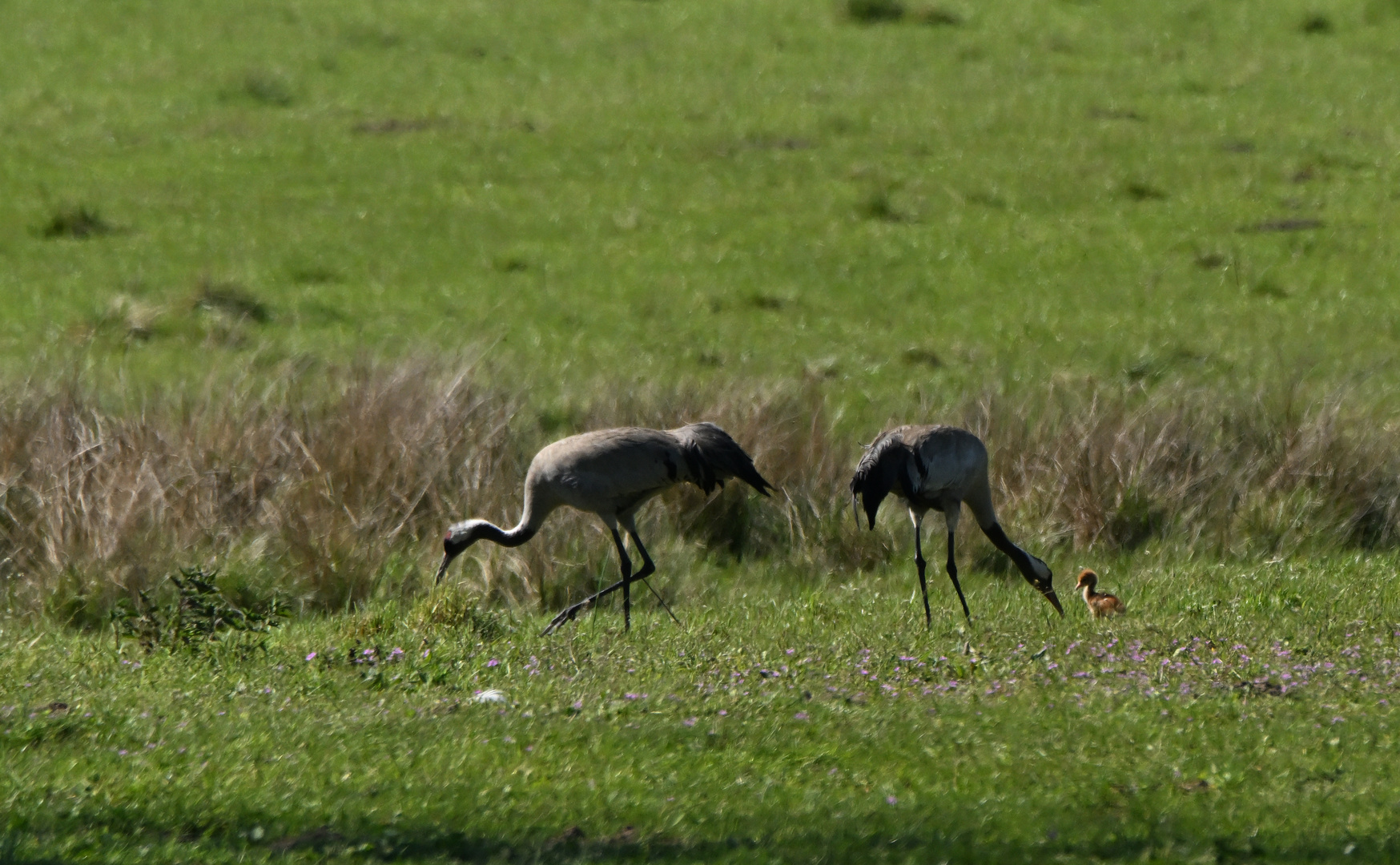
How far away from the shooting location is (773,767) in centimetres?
750

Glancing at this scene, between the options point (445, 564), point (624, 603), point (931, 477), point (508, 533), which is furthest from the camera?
point (445, 564)

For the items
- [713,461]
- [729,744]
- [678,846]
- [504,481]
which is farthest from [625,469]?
[678,846]

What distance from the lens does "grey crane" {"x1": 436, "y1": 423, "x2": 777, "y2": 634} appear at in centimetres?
1156

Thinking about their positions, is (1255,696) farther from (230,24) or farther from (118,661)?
(230,24)

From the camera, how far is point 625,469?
37.9 feet

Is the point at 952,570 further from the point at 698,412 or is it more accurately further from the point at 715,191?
the point at 715,191

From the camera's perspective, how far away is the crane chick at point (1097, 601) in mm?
11289

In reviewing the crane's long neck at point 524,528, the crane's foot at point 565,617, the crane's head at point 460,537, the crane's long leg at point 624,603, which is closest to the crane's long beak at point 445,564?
the crane's head at point 460,537

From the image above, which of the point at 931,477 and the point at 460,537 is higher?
the point at 931,477

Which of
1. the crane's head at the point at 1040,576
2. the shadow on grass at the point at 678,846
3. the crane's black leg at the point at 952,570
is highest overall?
the shadow on grass at the point at 678,846

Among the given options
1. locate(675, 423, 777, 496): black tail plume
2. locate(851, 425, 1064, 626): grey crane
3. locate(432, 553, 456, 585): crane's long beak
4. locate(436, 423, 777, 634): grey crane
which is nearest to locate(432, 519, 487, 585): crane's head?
locate(432, 553, 456, 585): crane's long beak

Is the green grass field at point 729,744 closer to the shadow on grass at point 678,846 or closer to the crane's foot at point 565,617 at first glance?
A: the shadow on grass at point 678,846

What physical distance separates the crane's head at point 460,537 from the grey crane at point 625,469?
43 cm

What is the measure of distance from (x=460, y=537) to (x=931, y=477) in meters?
3.17
